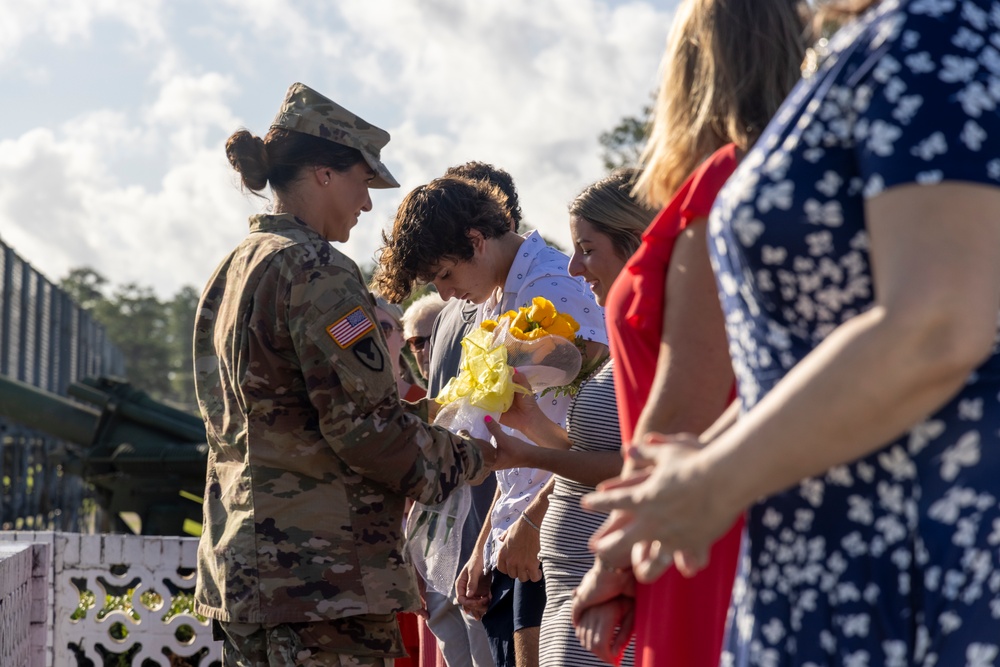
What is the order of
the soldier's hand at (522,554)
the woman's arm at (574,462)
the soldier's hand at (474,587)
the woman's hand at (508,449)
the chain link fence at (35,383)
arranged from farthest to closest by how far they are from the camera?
1. the chain link fence at (35,383)
2. the soldier's hand at (474,587)
3. the soldier's hand at (522,554)
4. the woman's hand at (508,449)
5. the woman's arm at (574,462)

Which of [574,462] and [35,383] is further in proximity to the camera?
[35,383]

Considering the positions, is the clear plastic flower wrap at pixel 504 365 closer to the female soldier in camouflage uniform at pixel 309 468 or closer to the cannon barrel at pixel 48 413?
the female soldier in camouflage uniform at pixel 309 468

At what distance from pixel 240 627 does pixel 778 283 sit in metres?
2.14

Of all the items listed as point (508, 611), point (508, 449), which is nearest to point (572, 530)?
point (508, 449)

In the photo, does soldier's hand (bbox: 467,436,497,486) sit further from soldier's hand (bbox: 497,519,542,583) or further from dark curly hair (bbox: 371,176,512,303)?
dark curly hair (bbox: 371,176,512,303)

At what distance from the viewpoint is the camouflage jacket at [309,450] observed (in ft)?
9.70

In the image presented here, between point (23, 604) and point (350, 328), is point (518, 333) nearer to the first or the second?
point (350, 328)

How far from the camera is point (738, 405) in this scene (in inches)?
61.1

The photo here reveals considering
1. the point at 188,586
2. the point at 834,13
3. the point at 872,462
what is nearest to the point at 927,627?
the point at 872,462

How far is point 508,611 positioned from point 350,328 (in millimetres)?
1411

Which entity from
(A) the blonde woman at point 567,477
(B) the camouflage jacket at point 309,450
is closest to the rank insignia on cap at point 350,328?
(B) the camouflage jacket at point 309,450

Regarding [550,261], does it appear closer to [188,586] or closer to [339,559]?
[339,559]

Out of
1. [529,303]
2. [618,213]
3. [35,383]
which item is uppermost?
[35,383]

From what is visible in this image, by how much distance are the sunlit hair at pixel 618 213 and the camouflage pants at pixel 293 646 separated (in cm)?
145
